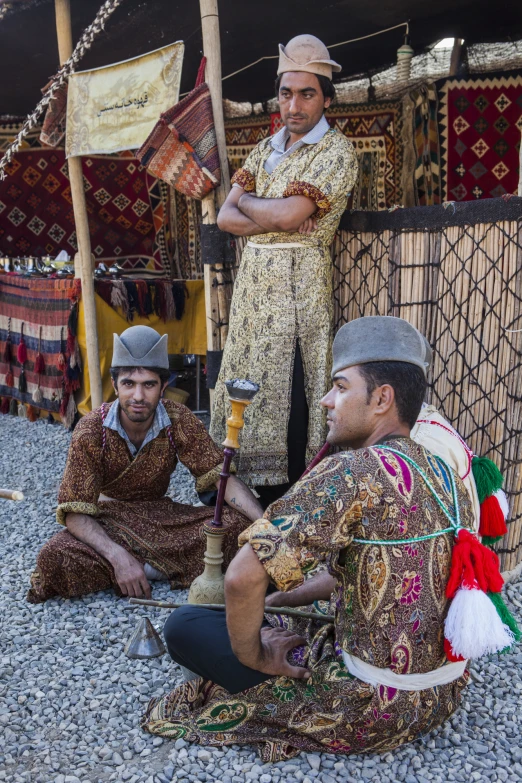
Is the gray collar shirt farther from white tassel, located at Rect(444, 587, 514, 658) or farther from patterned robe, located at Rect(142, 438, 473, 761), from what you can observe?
white tassel, located at Rect(444, 587, 514, 658)

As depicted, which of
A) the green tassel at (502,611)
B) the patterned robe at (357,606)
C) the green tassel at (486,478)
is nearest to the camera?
the patterned robe at (357,606)

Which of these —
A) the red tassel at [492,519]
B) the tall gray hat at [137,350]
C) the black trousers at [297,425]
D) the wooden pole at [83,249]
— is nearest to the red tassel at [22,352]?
the wooden pole at [83,249]

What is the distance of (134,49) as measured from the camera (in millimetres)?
5969

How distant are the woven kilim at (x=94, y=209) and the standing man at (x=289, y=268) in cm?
526

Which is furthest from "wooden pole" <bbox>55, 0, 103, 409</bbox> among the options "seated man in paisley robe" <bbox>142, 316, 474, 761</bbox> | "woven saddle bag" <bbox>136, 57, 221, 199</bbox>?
"seated man in paisley robe" <bbox>142, 316, 474, 761</bbox>

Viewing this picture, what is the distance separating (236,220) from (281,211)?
29cm

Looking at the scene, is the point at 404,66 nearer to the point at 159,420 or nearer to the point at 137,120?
the point at 137,120

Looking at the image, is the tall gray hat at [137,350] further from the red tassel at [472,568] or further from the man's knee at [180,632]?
the red tassel at [472,568]

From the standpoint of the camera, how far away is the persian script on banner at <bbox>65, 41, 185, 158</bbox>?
4316 mm

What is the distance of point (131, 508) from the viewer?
143 inches

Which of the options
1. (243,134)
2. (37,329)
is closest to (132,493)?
Answer: (37,329)

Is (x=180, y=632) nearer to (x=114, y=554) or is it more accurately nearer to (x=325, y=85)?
(x=114, y=554)

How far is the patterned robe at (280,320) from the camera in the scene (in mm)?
3520

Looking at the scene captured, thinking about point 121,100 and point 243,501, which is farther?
point 121,100
